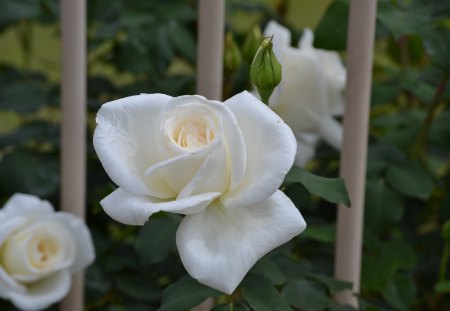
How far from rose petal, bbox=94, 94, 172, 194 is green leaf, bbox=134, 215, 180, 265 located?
0.13m

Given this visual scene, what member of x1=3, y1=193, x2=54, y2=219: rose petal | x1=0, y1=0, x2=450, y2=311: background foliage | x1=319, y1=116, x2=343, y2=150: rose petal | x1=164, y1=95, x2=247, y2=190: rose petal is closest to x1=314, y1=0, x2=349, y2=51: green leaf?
x1=0, y1=0, x2=450, y2=311: background foliage

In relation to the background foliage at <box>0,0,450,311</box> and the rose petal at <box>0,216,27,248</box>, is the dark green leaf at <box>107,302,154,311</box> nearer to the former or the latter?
the background foliage at <box>0,0,450,311</box>

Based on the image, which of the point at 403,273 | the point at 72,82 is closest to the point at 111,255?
the point at 72,82

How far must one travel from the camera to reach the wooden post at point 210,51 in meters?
0.75

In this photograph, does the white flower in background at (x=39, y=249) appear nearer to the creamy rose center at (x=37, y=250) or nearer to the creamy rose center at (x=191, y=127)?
the creamy rose center at (x=37, y=250)

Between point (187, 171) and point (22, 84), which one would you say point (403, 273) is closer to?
point (187, 171)

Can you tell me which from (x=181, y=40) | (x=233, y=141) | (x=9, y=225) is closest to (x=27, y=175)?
(x=9, y=225)

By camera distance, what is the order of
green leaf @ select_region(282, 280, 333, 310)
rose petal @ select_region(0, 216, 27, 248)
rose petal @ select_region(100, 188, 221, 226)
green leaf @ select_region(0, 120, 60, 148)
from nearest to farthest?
rose petal @ select_region(100, 188, 221, 226) < green leaf @ select_region(282, 280, 333, 310) < rose petal @ select_region(0, 216, 27, 248) < green leaf @ select_region(0, 120, 60, 148)

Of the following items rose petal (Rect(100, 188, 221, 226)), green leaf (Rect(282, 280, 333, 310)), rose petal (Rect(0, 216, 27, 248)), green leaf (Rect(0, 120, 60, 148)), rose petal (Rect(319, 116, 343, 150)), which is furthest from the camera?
green leaf (Rect(0, 120, 60, 148))

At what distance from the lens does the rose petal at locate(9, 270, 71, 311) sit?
A: 0.80 meters

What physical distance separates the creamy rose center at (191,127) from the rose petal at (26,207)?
1.00 ft

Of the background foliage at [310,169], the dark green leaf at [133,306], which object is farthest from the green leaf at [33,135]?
the dark green leaf at [133,306]

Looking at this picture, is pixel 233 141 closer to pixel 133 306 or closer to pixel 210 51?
pixel 210 51

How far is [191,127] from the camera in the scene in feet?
1.92
